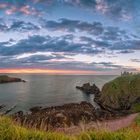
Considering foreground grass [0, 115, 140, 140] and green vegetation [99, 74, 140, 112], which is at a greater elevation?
foreground grass [0, 115, 140, 140]

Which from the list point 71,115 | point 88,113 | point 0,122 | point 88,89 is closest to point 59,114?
point 71,115

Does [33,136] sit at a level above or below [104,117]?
above

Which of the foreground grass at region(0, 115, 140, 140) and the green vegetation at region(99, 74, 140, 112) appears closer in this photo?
the foreground grass at region(0, 115, 140, 140)

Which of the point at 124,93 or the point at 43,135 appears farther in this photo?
the point at 124,93

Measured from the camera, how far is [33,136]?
1125 centimetres

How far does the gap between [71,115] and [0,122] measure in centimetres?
4005

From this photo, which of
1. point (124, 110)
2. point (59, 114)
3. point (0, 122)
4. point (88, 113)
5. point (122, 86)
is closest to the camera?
point (0, 122)

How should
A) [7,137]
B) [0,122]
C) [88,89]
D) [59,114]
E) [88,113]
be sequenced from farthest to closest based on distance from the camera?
[88,89] → [88,113] → [59,114] → [0,122] → [7,137]

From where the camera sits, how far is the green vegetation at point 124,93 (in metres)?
63.7

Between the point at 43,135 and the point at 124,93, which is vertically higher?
the point at 43,135

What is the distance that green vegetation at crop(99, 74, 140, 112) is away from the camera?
209 feet

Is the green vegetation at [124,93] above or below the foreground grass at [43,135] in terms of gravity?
below

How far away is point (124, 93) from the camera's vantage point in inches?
2569

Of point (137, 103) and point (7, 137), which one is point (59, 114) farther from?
point (7, 137)
